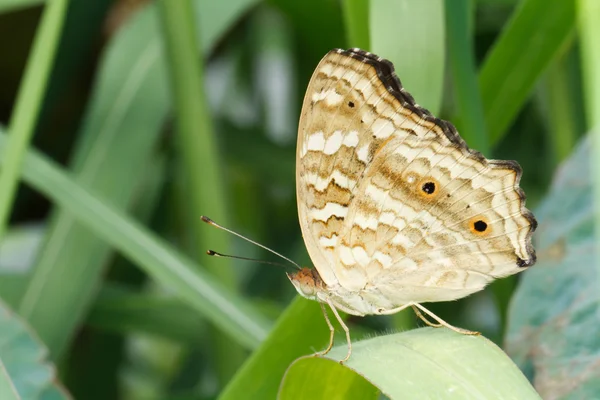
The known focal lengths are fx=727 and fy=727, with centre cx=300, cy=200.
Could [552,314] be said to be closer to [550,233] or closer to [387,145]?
[550,233]

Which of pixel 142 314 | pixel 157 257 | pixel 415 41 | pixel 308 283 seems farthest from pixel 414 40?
pixel 142 314

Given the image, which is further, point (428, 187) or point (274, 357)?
point (428, 187)

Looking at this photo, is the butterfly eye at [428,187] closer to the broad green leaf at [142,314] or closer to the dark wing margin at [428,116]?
the dark wing margin at [428,116]

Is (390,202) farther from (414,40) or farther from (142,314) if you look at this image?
(142,314)

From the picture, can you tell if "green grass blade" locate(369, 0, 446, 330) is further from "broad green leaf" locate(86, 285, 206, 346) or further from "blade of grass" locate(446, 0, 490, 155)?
"broad green leaf" locate(86, 285, 206, 346)

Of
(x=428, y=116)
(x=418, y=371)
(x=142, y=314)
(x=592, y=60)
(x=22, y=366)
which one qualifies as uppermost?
(x=592, y=60)

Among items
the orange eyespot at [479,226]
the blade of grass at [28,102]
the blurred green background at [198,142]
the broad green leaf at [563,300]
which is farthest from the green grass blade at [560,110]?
the blade of grass at [28,102]

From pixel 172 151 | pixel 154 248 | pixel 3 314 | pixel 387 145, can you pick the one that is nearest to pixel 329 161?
pixel 387 145
